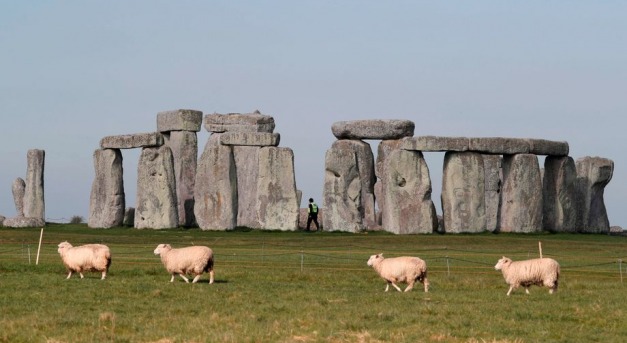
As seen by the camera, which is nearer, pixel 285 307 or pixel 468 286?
pixel 285 307

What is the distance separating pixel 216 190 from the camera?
5916 centimetres

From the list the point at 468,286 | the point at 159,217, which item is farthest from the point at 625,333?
the point at 159,217

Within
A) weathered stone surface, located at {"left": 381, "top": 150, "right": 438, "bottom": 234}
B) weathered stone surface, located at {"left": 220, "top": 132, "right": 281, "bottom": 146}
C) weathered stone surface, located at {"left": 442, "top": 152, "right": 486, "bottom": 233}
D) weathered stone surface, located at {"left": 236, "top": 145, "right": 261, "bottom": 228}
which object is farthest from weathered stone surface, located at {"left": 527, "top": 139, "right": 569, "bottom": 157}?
weathered stone surface, located at {"left": 236, "top": 145, "right": 261, "bottom": 228}

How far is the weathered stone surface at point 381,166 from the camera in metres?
60.2

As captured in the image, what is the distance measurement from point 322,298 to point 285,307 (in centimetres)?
198

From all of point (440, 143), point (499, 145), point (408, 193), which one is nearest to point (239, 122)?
point (408, 193)

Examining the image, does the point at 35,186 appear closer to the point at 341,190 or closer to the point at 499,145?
the point at 341,190

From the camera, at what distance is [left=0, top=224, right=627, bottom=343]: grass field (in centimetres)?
2161

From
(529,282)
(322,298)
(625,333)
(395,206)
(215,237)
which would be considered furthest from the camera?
(395,206)

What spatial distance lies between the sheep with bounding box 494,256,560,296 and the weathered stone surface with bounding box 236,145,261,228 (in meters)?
32.6

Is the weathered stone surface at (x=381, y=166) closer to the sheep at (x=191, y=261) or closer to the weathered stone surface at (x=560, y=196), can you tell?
the weathered stone surface at (x=560, y=196)

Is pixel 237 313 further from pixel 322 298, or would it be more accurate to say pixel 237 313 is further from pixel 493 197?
pixel 493 197

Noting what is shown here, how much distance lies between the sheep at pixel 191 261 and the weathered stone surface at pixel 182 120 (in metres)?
32.5

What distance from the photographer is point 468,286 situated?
→ 30562 mm
